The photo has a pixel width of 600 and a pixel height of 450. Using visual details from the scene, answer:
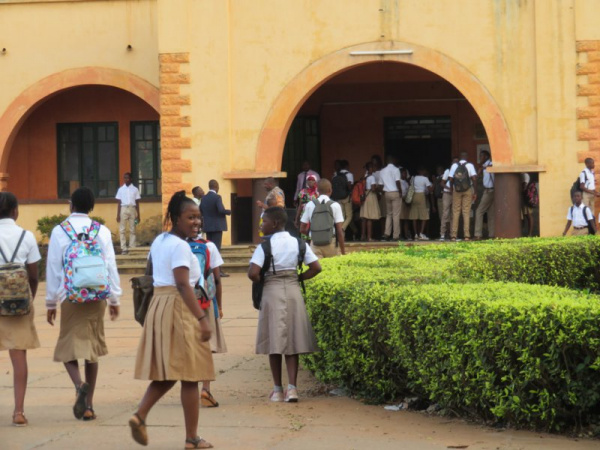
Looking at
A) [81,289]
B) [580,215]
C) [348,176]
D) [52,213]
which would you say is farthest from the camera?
[52,213]

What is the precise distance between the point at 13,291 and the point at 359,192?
13.9m

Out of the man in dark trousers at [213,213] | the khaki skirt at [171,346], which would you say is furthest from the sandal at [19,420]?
the man in dark trousers at [213,213]

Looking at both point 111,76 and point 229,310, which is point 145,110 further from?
point 229,310

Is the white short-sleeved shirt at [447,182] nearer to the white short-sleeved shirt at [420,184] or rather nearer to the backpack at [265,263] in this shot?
the white short-sleeved shirt at [420,184]

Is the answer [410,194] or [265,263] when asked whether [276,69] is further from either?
[265,263]

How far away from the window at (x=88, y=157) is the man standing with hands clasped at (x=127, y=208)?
201 centimetres

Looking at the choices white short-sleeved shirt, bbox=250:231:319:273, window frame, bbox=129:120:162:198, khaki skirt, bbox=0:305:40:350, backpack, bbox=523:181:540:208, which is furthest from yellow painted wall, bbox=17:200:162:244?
khaki skirt, bbox=0:305:40:350

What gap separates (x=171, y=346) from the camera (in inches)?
265

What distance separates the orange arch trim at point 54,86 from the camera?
21500mm

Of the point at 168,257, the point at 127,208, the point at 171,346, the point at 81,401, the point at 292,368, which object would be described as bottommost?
the point at 81,401

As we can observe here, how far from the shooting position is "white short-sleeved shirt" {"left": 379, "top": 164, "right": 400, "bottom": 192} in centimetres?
2089

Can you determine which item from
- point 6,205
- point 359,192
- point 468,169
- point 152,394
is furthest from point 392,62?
point 152,394

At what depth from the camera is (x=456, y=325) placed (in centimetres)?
708

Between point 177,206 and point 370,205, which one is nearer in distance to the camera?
point 177,206
